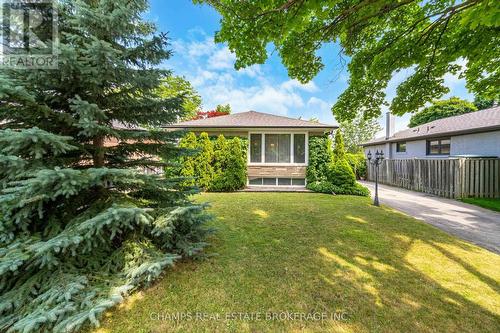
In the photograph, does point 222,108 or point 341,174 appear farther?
point 222,108

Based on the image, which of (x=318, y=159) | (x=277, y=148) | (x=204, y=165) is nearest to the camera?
(x=204, y=165)

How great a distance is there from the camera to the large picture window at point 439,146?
12.8 metres

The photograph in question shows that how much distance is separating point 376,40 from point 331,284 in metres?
6.99

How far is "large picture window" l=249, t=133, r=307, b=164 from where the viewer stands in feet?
34.9

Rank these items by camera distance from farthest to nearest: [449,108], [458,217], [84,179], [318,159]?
→ [449,108]
[318,159]
[458,217]
[84,179]

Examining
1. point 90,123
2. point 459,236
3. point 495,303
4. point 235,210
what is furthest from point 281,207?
point 90,123

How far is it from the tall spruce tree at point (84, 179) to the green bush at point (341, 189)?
7646 millimetres

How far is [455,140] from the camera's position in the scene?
1190 cm

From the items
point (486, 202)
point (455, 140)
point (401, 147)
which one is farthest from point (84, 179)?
point (401, 147)

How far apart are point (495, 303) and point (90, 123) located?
5.32 m

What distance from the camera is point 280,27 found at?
3811mm

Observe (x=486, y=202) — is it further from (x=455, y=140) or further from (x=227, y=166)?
(x=227, y=166)

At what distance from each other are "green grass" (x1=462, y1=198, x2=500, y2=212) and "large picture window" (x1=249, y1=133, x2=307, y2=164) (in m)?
6.72

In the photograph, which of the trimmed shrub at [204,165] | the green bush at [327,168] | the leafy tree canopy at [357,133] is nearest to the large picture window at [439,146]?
the green bush at [327,168]
